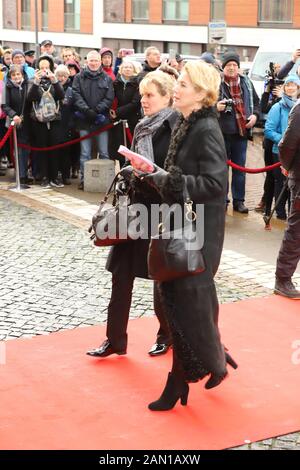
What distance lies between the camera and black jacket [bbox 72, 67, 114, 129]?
1259 centimetres

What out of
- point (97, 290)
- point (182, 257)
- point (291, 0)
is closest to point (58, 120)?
point (97, 290)

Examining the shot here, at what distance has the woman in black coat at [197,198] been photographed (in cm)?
484

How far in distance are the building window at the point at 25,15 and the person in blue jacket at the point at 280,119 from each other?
114 ft

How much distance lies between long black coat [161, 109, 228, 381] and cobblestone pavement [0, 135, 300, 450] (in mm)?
633

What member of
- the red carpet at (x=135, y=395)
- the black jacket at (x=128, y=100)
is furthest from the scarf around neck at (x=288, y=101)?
the red carpet at (x=135, y=395)

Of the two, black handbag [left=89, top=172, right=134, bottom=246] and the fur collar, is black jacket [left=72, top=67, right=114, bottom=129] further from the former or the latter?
the fur collar

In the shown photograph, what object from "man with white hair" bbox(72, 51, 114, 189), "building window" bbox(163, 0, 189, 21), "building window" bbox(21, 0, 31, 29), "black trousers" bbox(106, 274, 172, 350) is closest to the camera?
"black trousers" bbox(106, 274, 172, 350)

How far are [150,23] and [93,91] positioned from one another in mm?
24353

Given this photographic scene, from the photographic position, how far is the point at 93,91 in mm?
12625

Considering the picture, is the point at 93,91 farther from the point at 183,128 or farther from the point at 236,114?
the point at 183,128

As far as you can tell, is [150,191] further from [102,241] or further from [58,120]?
[58,120]

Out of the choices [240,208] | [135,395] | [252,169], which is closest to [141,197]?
[135,395]

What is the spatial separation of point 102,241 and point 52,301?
195cm

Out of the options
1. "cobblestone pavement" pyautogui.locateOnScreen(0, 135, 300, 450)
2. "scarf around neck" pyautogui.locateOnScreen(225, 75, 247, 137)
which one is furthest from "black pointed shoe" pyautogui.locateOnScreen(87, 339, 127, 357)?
"scarf around neck" pyautogui.locateOnScreen(225, 75, 247, 137)
